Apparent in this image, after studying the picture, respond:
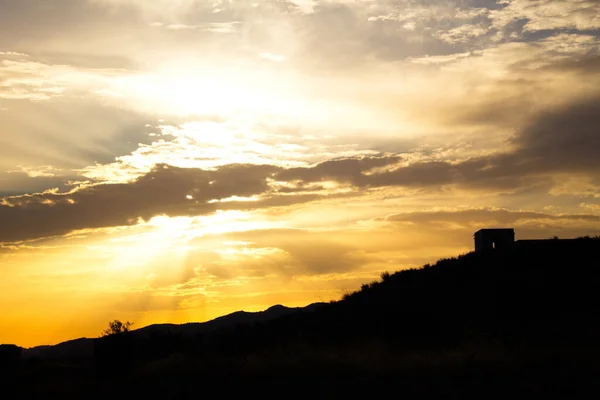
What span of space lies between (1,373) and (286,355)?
16240mm

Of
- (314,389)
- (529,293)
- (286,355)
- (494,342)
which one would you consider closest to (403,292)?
(529,293)

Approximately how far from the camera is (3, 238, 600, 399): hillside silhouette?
2016cm

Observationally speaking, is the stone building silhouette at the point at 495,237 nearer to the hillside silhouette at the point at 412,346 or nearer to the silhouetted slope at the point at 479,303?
the hillside silhouette at the point at 412,346

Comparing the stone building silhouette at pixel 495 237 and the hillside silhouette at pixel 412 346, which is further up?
the stone building silhouette at pixel 495 237

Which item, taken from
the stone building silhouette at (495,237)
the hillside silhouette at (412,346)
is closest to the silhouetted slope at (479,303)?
Result: the hillside silhouette at (412,346)

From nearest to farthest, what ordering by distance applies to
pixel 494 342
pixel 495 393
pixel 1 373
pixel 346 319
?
pixel 495 393 < pixel 494 342 < pixel 1 373 < pixel 346 319

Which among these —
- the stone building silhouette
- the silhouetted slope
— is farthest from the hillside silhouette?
the stone building silhouette

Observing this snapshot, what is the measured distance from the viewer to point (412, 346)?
1260 inches

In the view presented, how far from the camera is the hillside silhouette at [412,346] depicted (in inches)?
794

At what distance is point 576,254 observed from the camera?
4303cm

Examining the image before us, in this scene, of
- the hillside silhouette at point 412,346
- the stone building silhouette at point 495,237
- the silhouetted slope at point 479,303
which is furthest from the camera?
the stone building silhouette at point 495,237

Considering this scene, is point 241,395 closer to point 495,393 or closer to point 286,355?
point 286,355

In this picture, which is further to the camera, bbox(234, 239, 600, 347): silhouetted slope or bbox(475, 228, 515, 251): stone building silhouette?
bbox(475, 228, 515, 251): stone building silhouette

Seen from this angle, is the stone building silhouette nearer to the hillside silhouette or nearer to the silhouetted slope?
the hillside silhouette
